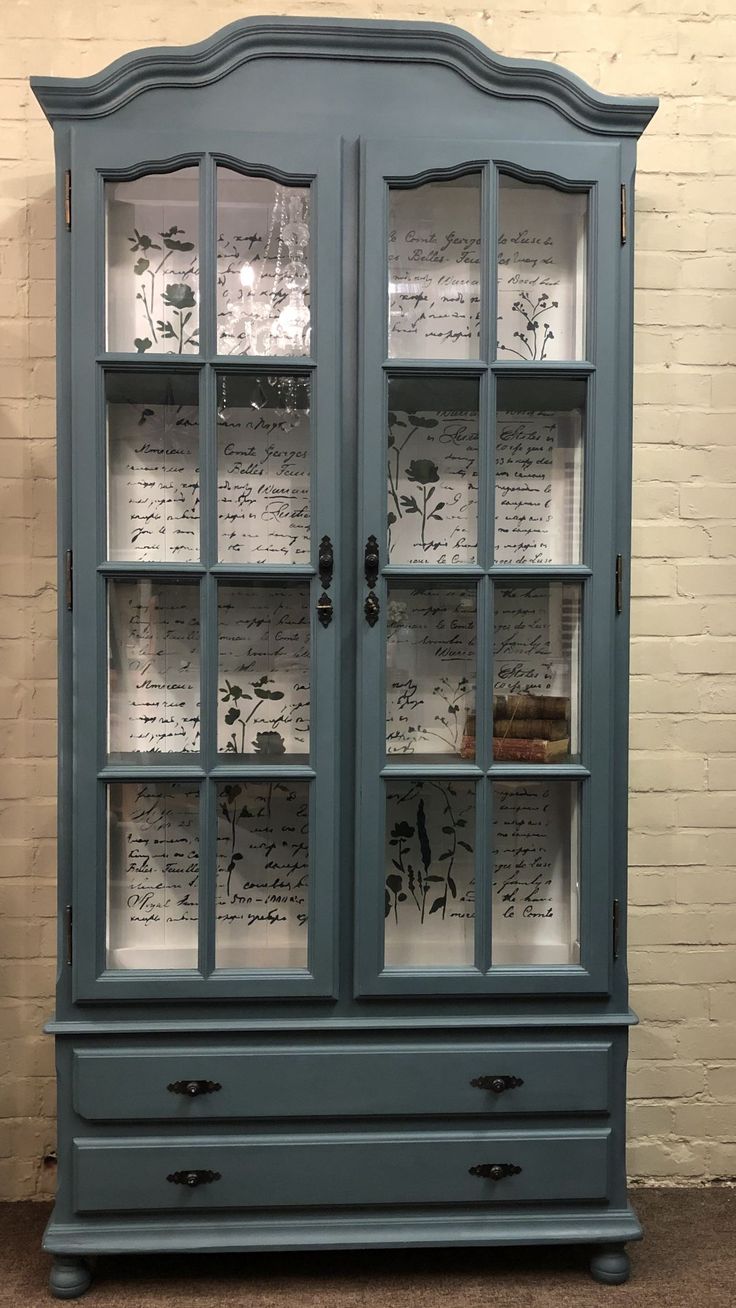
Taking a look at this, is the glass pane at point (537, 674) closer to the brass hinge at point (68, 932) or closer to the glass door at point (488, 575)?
the glass door at point (488, 575)

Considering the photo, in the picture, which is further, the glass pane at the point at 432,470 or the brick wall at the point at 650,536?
the brick wall at the point at 650,536

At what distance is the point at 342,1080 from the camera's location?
187 cm

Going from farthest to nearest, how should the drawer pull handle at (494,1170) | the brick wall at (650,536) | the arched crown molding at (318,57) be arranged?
the brick wall at (650,536)
the drawer pull handle at (494,1170)
the arched crown molding at (318,57)

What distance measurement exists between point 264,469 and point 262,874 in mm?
748

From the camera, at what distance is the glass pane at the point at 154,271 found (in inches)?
72.3

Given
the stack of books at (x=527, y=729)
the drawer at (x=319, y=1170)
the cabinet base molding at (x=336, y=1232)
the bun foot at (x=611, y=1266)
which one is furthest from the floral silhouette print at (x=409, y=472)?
the bun foot at (x=611, y=1266)

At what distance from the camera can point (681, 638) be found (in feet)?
7.62

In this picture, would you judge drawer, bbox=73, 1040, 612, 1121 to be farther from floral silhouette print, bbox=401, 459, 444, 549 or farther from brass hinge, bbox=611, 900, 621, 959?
floral silhouette print, bbox=401, 459, 444, 549

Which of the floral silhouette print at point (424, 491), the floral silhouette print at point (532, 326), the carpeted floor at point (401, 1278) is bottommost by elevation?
the carpeted floor at point (401, 1278)

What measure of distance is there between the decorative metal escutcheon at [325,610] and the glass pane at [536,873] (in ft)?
1.50

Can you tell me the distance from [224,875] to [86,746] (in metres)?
0.35

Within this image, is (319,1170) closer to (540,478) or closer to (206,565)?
(206,565)

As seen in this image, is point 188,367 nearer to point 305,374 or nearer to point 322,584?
point 305,374

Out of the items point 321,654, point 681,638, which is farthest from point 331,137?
point 681,638
